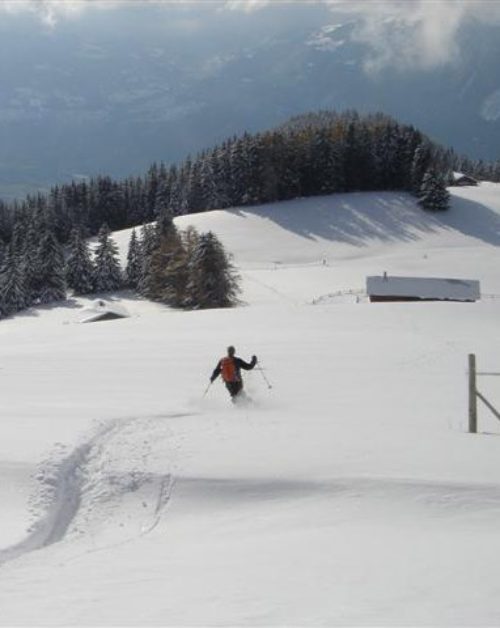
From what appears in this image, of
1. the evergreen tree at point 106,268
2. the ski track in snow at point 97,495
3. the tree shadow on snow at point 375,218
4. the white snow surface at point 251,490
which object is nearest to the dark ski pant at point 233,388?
the white snow surface at point 251,490

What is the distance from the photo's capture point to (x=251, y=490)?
11.2 metres

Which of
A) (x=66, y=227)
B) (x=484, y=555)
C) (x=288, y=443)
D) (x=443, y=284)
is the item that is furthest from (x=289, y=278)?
(x=484, y=555)

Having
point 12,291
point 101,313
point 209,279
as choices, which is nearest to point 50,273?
point 12,291

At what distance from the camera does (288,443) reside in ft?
43.5

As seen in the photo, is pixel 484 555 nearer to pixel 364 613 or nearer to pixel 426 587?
pixel 426 587

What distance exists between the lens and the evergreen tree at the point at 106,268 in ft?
270

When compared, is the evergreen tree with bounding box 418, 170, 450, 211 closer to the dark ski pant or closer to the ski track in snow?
the dark ski pant

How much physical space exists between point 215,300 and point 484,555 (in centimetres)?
5837

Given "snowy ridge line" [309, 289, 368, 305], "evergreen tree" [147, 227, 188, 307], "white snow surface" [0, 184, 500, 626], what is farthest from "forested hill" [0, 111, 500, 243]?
"white snow surface" [0, 184, 500, 626]

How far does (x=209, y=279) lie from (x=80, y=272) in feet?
70.5

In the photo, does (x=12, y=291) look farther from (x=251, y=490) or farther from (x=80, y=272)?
(x=251, y=490)

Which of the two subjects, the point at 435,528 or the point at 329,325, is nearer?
the point at 435,528

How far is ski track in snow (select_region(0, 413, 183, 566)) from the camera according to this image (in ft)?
33.1

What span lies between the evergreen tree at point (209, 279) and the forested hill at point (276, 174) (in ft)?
141
